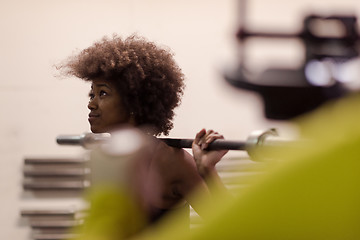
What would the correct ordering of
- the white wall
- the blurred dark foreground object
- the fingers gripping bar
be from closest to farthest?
the fingers gripping bar < the blurred dark foreground object < the white wall

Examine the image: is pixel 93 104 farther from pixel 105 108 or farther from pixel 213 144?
pixel 213 144

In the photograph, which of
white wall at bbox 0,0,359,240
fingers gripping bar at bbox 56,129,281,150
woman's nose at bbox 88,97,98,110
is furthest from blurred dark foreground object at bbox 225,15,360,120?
white wall at bbox 0,0,359,240

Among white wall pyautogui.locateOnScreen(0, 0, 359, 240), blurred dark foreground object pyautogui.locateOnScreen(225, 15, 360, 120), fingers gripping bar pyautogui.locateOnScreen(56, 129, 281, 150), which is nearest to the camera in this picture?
fingers gripping bar pyautogui.locateOnScreen(56, 129, 281, 150)

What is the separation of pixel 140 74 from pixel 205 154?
0.41 ft

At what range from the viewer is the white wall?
127cm

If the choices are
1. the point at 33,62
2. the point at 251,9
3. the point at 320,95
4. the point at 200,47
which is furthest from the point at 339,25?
the point at 33,62

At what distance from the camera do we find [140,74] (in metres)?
0.64

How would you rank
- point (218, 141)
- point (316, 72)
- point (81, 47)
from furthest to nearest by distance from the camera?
point (81, 47)
point (316, 72)
point (218, 141)

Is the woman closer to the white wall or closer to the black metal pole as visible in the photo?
the black metal pole

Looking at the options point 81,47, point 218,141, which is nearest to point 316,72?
point 218,141

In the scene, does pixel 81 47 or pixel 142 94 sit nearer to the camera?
pixel 142 94

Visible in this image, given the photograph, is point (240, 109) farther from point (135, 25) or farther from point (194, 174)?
point (194, 174)

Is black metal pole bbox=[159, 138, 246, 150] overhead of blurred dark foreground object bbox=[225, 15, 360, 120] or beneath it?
beneath

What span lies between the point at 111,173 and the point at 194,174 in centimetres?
35
